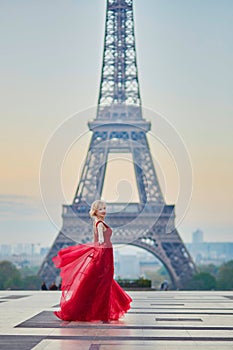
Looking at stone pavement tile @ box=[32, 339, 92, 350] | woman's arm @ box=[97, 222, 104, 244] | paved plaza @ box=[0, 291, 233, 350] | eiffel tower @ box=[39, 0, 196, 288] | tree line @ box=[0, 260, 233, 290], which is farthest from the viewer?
tree line @ box=[0, 260, 233, 290]

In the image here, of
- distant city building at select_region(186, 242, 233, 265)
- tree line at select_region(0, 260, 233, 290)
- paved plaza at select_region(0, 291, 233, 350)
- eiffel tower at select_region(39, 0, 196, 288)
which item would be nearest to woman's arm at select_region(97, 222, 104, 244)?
paved plaza at select_region(0, 291, 233, 350)

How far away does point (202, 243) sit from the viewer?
190500 millimetres

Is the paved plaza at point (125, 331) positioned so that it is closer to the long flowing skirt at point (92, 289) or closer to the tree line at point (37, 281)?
the long flowing skirt at point (92, 289)

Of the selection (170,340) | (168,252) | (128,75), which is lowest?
(170,340)

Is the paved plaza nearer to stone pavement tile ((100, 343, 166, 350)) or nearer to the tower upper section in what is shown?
stone pavement tile ((100, 343, 166, 350))

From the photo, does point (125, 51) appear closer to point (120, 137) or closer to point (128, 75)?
point (128, 75)

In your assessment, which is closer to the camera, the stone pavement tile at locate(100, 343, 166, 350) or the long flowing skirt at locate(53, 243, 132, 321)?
the stone pavement tile at locate(100, 343, 166, 350)

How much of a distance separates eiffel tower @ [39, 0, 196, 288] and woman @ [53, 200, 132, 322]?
30.5 m

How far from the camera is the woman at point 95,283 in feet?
31.1

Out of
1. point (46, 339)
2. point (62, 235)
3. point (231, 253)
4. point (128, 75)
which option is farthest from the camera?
point (231, 253)

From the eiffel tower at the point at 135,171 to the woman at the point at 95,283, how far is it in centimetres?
3053

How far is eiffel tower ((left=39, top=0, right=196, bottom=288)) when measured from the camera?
135 feet

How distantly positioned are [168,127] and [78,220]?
2481 cm

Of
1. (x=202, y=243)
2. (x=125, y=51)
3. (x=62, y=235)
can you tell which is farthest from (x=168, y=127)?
(x=202, y=243)
